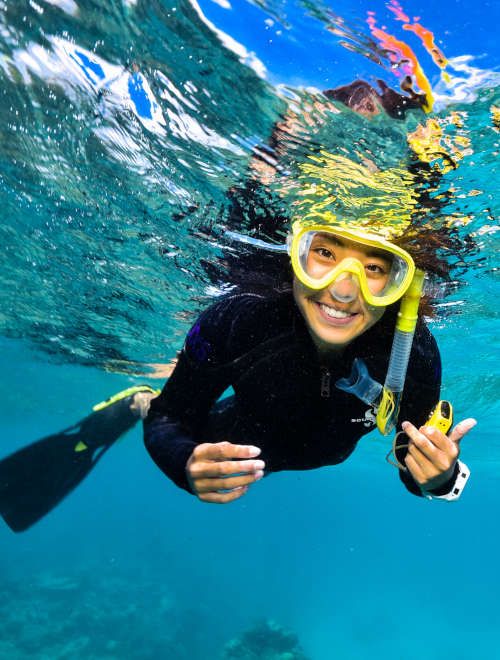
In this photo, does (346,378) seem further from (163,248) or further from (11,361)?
(11,361)

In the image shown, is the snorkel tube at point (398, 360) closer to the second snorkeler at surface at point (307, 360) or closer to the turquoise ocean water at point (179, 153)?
the second snorkeler at surface at point (307, 360)

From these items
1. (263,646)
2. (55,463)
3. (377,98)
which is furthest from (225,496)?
(263,646)

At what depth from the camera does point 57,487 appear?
10.9 meters

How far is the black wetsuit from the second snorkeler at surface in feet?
0.04

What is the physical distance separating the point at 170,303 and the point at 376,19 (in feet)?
33.8

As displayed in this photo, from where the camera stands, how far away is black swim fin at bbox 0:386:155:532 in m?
10.7

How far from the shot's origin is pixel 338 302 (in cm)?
416

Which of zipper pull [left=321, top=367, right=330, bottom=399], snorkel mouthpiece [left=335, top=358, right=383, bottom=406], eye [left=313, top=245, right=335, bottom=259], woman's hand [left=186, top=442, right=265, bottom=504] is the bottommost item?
woman's hand [left=186, top=442, right=265, bottom=504]

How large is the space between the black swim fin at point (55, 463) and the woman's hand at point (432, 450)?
8.81 m

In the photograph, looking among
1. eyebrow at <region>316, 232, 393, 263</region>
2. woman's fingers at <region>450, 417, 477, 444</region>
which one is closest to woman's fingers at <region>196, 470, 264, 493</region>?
woman's fingers at <region>450, 417, 477, 444</region>

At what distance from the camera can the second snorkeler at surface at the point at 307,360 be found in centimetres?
418

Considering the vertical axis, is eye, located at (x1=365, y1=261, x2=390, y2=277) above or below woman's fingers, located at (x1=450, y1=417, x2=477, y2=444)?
above

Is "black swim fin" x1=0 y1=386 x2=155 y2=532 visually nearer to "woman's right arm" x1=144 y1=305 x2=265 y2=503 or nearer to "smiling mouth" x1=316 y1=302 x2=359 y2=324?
"woman's right arm" x1=144 y1=305 x2=265 y2=503

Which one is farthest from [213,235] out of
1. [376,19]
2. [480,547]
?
[480,547]
